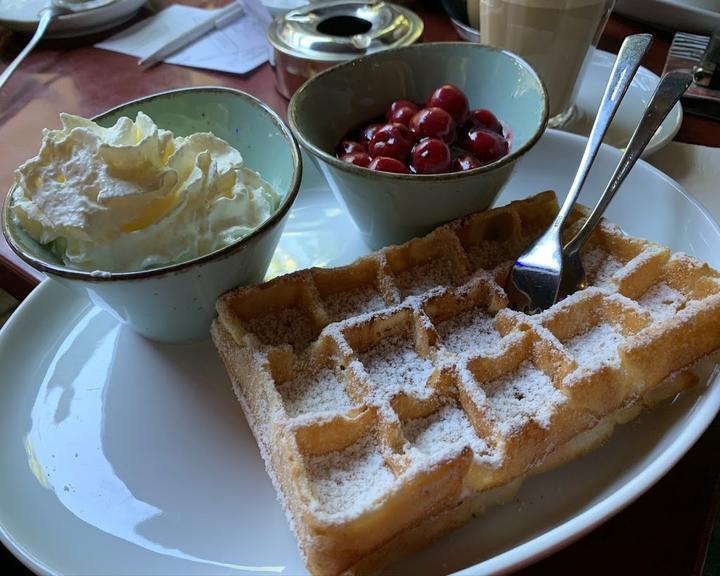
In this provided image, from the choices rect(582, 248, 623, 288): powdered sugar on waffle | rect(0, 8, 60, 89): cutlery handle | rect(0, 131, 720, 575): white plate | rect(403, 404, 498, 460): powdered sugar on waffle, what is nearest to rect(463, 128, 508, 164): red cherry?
rect(582, 248, 623, 288): powdered sugar on waffle

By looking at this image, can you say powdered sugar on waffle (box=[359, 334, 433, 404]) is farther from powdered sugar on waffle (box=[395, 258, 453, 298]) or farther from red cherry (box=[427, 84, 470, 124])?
red cherry (box=[427, 84, 470, 124])

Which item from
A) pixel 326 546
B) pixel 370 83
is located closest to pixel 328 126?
pixel 370 83

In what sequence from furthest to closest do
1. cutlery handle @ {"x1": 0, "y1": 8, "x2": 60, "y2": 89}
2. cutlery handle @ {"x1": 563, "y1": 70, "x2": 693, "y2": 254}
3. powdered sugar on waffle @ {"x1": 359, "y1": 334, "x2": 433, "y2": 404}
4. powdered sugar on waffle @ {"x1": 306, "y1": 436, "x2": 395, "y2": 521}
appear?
cutlery handle @ {"x1": 0, "y1": 8, "x2": 60, "y2": 89}, cutlery handle @ {"x1": 563, "y1": 70, "x2": 693, "y2": 254}, powdered sugar on waffle @ {"x1": 359, "y1": 334, "x2": 433, "y2": 404}, powdered sugar on waffle @ {"x1": 306, "y1": 436, "x2": 395, "y2": 521}

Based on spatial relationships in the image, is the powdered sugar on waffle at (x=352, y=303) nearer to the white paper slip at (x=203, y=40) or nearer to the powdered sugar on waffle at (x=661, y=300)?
the powdered sugar on waffle at (x=661, y=300)

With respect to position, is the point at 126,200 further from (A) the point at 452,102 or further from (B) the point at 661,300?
(B) the point at 661,300

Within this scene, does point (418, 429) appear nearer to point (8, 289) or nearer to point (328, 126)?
point (328, 126)

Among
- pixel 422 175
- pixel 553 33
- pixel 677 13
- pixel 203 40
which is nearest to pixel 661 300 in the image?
pixel 422 175

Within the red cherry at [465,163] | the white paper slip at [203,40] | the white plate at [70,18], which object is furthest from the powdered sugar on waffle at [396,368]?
the white plate at [70,18]
